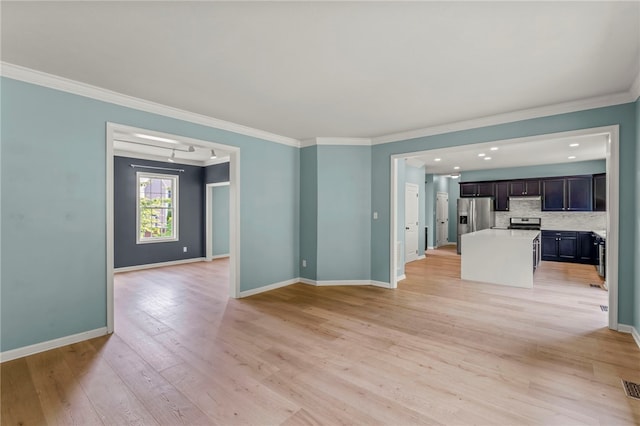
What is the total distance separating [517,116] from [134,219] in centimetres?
754

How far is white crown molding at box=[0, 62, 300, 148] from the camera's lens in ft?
8.96

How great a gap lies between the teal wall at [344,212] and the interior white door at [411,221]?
2589 millimetres

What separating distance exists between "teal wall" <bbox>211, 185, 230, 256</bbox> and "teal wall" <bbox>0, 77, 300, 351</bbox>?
4836 mm

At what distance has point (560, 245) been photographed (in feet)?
25.4

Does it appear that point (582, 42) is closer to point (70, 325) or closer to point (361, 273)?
point (361, 273)

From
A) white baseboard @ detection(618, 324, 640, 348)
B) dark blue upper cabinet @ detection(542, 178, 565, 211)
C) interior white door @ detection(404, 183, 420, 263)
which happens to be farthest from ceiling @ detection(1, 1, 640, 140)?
dark blue upper cabinet @ detection(542, 178, 565, 211)

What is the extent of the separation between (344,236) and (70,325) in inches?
153

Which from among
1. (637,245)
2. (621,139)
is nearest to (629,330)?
(637,245)

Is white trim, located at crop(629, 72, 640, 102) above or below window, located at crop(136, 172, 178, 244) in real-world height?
above

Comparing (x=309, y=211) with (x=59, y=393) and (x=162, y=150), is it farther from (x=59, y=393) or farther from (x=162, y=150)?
(x=59, y=393)

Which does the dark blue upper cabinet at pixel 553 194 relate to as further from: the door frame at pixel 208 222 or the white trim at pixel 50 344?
the white trim at pixel 50 344

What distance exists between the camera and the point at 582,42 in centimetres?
229

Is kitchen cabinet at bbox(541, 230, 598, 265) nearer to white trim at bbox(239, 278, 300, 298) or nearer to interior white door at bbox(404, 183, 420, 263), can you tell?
interior white door at bbox(404, 183, 420, 263)

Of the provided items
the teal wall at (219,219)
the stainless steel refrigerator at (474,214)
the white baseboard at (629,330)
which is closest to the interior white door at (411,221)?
the stainless steel refrigerator at (474,214)
